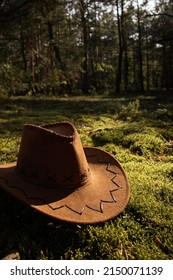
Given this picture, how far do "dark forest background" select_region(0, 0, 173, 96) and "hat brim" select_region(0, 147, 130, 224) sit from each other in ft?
20.0

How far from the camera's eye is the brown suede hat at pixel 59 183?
2.96 metres

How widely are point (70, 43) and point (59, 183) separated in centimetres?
2726

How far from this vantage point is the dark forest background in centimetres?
1403

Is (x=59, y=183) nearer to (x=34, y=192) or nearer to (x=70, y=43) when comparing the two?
(x=34, y=192)

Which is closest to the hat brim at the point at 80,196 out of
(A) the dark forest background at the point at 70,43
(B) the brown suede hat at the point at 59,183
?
(B) the brown suede hat at the point at 59,183

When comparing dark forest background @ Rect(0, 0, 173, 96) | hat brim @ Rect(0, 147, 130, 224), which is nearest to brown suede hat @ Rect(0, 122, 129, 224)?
hat brim @ Rect(0, 147, 130, 224)

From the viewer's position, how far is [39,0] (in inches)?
498

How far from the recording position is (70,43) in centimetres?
2881

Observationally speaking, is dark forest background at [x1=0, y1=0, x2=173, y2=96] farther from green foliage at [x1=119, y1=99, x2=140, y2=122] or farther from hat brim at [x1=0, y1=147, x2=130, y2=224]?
hat brim at [x1=0, y1=147, x2=130, y2=224]

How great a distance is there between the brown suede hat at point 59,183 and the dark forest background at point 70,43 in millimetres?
6045

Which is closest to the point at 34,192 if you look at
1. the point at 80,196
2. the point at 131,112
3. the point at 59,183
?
the point at 59,183

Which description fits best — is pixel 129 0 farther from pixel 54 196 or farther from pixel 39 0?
pixel 54 196

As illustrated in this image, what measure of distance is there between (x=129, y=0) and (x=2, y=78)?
27087 mm

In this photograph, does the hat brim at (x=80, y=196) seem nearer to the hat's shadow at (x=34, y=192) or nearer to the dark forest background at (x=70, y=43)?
the hat's shadow at (x=34, y=192)
